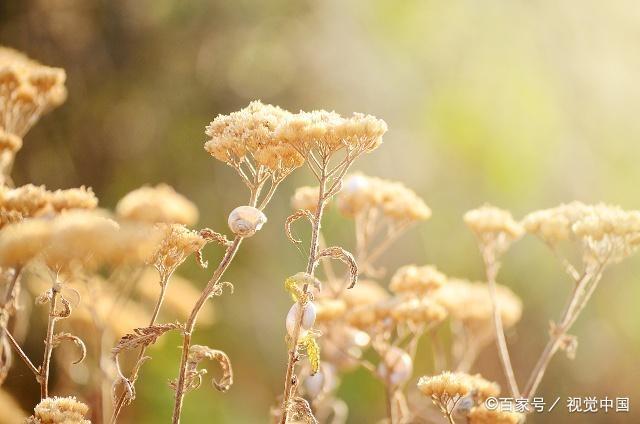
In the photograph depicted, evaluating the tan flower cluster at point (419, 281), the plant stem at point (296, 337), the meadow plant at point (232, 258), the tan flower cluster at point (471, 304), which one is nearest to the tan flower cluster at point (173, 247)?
the meadow plant at point (232, 258)

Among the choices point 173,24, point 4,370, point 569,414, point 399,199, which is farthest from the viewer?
point 173,24

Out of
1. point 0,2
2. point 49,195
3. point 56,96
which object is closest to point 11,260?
point 49,195

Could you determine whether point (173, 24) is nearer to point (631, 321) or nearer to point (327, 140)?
point (327, 140)

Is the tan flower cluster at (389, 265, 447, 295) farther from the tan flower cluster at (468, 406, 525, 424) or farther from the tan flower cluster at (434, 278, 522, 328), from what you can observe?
the tan flower cluster at (468, 406, 525, 424)

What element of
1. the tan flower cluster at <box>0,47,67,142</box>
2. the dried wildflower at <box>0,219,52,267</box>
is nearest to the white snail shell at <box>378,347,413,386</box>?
the dried wildflower at <box>0,219,52,267</box>

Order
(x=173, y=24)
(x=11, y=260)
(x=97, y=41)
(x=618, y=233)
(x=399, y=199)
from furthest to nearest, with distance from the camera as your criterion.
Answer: (x=173, y=24)
(x=97, y=41)
(x=399, y=199)
(x=618, y=233)
(x=11, y=260)

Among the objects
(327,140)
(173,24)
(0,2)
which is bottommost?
(327,140)
